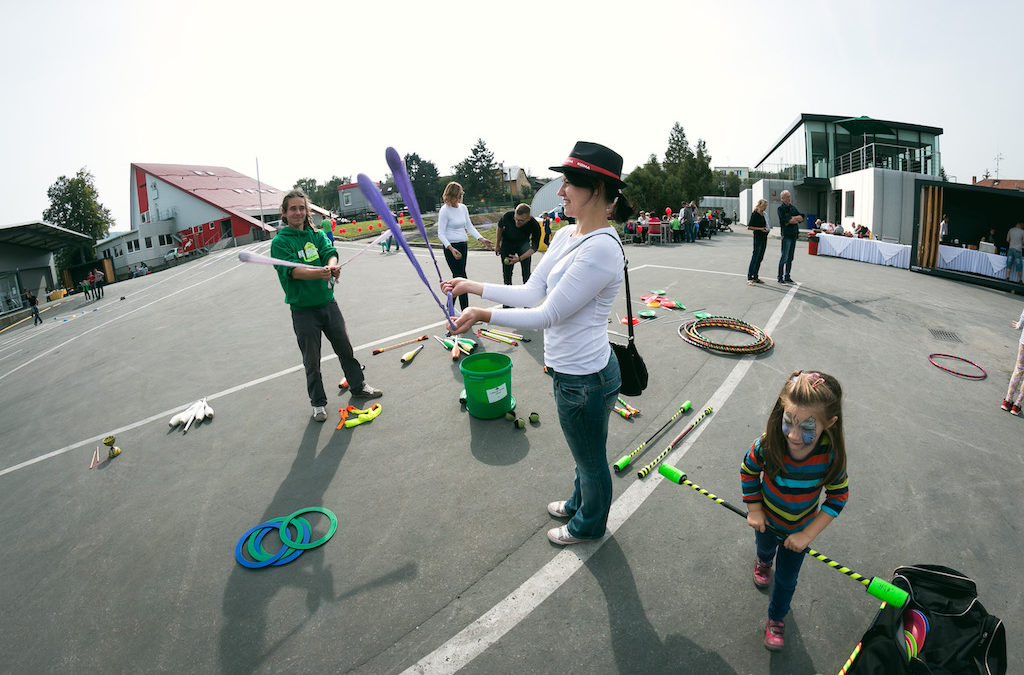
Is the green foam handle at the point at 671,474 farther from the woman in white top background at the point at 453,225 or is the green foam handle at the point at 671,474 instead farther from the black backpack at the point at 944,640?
the woman in white top background at the point at 453,225

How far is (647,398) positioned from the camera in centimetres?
523

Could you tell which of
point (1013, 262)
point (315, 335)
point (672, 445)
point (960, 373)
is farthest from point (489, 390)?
point (1013, 262)

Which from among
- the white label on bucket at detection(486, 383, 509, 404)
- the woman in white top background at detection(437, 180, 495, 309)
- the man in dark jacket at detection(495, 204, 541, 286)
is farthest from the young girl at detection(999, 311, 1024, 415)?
the woman in white top background at detection(437, 180, 495, 309)

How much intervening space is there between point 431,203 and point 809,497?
70.7 m

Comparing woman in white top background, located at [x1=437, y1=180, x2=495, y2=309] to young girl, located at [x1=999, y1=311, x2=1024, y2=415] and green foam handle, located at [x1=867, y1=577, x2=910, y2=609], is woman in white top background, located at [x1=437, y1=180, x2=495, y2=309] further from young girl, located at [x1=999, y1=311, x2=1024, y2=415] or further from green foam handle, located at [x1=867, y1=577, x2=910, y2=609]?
young girl, located at [x1=999, y1=311, x2=1024, y2=415]

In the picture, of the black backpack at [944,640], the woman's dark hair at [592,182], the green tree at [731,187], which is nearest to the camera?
the black backpack at [944,640]

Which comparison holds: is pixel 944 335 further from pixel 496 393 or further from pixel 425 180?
pixel 425 180

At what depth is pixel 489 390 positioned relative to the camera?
15.4ft

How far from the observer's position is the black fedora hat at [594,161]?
242 cm

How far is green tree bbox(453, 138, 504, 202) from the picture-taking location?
75.1 meters

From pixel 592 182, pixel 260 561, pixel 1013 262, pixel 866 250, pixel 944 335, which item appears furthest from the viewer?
pixel 866 250

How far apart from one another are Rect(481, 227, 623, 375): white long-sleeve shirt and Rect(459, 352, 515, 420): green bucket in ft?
6.19

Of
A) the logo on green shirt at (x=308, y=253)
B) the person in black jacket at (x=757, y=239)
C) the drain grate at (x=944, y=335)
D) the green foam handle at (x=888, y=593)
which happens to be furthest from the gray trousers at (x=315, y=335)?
the person in black jacket at (x=757, y=239)

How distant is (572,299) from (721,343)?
5310mm
